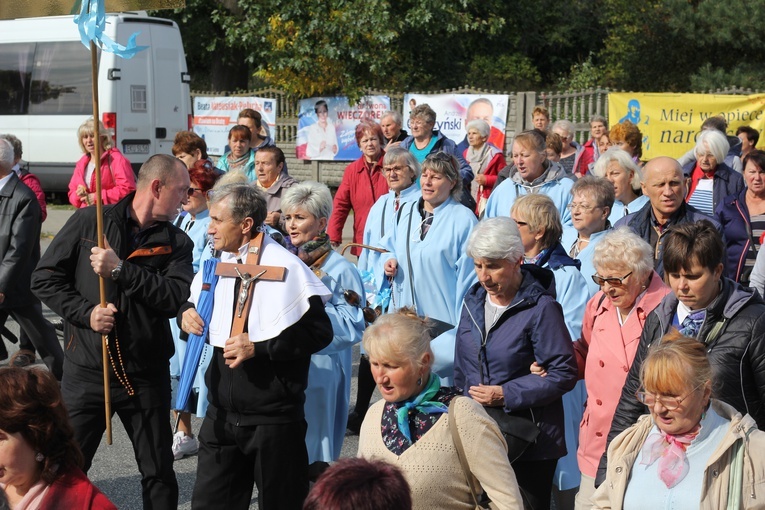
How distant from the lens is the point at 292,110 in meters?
21.1

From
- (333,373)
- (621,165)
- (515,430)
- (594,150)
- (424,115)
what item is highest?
(424,115)

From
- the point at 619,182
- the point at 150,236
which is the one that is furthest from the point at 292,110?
the point at 150,236

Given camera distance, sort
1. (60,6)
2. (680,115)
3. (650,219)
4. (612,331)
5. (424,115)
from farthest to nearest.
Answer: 1. (680,115)
2. (424,115)
3. (650,219)
4. (60,6)
5. (612,331)

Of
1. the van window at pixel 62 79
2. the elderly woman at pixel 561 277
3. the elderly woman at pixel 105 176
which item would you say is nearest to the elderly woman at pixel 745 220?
the elderly woman at pixel 561 277

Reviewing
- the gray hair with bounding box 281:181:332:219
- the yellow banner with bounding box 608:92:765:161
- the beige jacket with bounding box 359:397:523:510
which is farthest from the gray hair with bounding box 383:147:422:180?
the yellow banner with bounding box 608:92:765:161

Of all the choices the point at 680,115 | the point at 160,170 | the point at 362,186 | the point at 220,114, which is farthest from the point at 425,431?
the point at 220,114

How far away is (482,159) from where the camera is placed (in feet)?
35.8

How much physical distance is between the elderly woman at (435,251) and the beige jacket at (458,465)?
8.84 ft

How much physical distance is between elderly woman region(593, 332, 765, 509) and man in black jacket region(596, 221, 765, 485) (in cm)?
40

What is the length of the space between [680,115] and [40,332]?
401 inches

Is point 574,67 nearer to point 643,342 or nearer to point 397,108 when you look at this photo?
point 397,108

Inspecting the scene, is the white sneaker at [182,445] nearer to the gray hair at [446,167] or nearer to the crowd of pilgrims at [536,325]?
the crowd of pilgrims at [536,325]

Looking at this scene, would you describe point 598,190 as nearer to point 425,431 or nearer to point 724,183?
point 724,183

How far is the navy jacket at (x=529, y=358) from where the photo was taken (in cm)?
436
